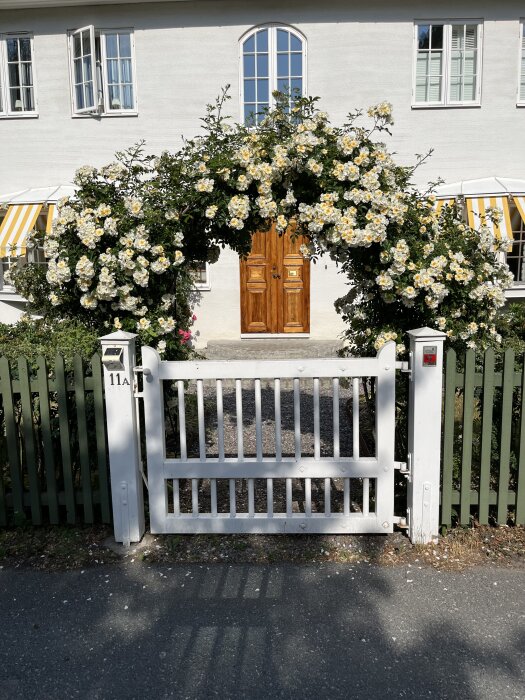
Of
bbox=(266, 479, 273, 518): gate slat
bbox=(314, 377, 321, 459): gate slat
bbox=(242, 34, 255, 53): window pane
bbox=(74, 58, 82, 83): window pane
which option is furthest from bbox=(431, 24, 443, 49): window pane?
bbox=(266, 479, 273, 518): gate slat

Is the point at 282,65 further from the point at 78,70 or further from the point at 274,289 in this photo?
the point at 274,289

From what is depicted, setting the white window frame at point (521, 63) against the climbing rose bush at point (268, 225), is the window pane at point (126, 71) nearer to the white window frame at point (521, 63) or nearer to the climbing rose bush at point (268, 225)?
the white window frame at point (521, 63)

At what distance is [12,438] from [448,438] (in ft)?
10.1

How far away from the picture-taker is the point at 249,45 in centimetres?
1062

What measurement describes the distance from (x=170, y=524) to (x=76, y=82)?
922cm

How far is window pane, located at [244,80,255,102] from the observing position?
35.3ft

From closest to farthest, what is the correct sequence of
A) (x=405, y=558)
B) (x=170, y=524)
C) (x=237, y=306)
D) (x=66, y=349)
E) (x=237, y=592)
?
(x=237, y=592) → (x=405, y=558) → (x=170, y=524) → (x=66, y=349) → (x=237, y=306)

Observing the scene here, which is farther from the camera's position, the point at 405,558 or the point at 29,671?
the point at 405,558

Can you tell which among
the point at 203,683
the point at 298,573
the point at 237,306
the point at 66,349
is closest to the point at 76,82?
the point at 237,306

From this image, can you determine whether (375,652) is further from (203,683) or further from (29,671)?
(29,671)

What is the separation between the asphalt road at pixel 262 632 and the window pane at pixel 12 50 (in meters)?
10.0

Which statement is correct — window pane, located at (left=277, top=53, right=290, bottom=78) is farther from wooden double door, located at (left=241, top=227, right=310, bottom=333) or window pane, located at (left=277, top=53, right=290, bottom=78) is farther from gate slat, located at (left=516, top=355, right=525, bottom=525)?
gate slat, located at (left=516, top=355, right=525, bottom=525)

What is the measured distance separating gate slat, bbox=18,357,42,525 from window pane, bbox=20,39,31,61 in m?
8.86

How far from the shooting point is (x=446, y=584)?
388cm
